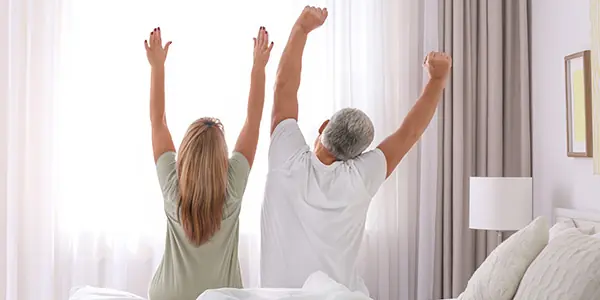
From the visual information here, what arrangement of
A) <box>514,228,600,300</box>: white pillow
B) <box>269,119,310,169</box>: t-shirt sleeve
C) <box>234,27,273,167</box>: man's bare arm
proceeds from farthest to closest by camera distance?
<box>234,27,273,167</box>: man's bare arm, <box>269,119,310,169</box>: t-shirt sleeve, <box>514,228,600,300</box>: white pillow

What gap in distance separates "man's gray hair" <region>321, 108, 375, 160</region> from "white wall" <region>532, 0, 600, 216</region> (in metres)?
1.62

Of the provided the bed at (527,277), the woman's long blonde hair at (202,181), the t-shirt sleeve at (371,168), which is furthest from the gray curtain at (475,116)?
the woman's long blonde hair at (202,181)

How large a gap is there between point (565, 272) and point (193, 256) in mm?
1081

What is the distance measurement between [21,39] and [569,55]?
9.89ft

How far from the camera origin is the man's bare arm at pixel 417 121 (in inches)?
102

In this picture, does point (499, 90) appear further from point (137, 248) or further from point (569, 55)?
point (137, 248)

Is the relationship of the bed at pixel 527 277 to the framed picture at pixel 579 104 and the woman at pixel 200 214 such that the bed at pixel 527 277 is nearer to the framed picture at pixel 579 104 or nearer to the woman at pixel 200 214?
the woman at pixel 200 214

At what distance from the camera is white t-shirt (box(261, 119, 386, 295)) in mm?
2416

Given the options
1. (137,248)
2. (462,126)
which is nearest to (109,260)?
(137,248)

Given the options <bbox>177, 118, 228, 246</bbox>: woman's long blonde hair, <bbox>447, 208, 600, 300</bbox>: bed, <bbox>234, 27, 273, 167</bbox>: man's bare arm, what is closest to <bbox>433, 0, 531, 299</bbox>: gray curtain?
<bbox>447, 208, 600, 300</bbox>: bed

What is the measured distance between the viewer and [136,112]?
453 centimetres

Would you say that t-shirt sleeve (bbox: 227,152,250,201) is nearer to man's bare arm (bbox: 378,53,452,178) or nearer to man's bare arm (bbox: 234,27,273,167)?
man's bare arm (bbox: 234,27,273,167)

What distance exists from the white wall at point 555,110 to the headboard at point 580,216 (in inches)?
3.1

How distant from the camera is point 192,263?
2348mm
